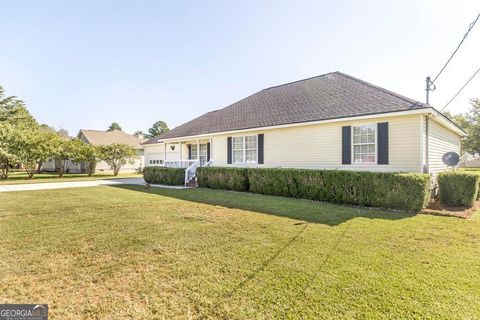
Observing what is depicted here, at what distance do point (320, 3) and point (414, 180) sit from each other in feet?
27.5

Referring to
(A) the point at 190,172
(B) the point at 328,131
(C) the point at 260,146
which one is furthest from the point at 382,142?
(A) the point at 190,172

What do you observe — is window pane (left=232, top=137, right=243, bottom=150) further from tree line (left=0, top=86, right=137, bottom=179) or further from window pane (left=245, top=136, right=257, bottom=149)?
tree line (left=0, top=86, right=137, bottom=179)

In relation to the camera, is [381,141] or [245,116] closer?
[381,141]

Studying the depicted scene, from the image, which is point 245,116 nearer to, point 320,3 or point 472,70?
point 320,3

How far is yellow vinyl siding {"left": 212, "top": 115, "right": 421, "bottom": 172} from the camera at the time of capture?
9133mm

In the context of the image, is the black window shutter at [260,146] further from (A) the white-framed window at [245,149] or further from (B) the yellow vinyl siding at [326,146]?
(A) the white-framed window at [245,149]

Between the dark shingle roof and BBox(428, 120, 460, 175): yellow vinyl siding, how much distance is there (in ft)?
6.42

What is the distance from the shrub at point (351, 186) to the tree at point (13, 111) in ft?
125

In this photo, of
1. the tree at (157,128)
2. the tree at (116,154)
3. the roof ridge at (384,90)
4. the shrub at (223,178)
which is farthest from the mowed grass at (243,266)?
the tree at (157,128)

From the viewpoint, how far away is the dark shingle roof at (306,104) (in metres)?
10.4

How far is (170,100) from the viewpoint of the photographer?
953 inches

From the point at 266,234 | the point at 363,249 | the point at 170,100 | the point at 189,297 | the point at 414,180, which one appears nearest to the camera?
the point at 189,297

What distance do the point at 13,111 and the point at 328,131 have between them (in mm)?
42484

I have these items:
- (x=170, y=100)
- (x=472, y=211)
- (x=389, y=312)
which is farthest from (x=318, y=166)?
(x=170, y=100)
